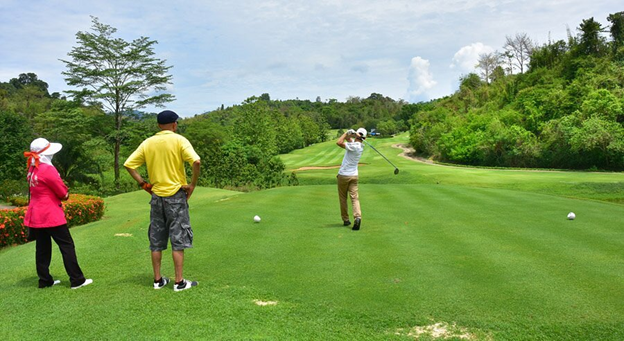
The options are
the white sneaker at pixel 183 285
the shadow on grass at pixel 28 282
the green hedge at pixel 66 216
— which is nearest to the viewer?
the white sneaker at pixel 183 285

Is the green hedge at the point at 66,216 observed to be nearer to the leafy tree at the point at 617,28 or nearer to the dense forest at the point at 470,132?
the dense forest at the point at 470,132

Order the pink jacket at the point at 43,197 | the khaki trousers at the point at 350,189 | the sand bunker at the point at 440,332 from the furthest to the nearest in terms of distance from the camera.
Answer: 1. the khaki trousers at the point at 350,189
2. the pink jacket at the point at 43,197
3. the sand bunker at the point at 440,332

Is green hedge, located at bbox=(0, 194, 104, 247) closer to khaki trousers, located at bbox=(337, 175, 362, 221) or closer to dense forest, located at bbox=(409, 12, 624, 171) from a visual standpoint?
khaki trousers, located at bbox=(337, 175, 362, 221)

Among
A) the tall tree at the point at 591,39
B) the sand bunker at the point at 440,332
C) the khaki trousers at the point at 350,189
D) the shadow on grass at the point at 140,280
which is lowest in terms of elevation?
the sand bunker at the point at 440,332

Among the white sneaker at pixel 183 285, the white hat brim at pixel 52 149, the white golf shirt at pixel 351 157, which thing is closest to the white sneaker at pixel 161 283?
the white sneaker at pixel 183 285

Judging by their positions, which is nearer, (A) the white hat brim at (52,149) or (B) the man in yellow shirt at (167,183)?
(B) the man in yellow shirt at (167,183)

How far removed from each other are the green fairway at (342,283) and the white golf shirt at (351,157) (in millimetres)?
1430

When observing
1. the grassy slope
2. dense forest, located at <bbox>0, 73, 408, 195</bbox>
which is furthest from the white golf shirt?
dense forest, located at <bbox>0, 73, 408, 195</bbox>

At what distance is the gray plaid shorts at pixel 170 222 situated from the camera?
5.59 meters

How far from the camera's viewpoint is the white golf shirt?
9.69m

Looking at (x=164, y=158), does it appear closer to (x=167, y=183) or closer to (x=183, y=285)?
(x=167, y=183)

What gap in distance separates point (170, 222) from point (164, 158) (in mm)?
901

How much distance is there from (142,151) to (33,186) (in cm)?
187

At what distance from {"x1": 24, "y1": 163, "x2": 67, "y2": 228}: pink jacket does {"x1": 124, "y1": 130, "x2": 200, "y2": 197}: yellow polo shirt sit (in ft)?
4.64
